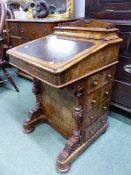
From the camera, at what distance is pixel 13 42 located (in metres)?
2.82

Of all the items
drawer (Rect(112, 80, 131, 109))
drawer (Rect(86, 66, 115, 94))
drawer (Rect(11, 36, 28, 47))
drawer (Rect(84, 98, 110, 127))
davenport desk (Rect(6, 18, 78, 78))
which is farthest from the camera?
drawer (Rect(11, 36, 28, 47))

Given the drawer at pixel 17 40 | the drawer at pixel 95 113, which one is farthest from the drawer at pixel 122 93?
the drawer at pixel 17 40

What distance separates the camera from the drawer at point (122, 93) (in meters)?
1.64

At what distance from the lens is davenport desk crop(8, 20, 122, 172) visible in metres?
0.99

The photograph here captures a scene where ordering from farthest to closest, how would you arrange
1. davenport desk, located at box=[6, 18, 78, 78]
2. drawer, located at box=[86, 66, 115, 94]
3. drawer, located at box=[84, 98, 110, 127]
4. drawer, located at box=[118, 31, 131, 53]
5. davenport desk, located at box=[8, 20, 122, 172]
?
davenport desk, located at box=[6, 18, 78, 78], drawer, located at box=[118, 31, 131, 53], drawer, located at box=[84, 98, 110, 127], drawer, located at box=[86, 66, 115, 94], davenport desk, located at box=[8, 20, 122, 172]

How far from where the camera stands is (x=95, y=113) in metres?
1.42

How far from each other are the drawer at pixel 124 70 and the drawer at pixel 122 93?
5 centimetres

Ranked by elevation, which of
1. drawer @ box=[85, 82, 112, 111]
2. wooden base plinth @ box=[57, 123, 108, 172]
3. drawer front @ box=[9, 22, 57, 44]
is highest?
drawer front @ box=[9, 22, 57, 44]

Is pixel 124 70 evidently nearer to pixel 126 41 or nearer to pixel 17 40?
pixel 126 41

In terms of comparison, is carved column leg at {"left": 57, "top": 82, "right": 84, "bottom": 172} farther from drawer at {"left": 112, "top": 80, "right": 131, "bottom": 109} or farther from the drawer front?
the drawer front

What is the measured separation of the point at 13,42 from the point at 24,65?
1.82 meters

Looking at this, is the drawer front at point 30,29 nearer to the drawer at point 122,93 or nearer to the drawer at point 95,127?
the drawer at point 122,93

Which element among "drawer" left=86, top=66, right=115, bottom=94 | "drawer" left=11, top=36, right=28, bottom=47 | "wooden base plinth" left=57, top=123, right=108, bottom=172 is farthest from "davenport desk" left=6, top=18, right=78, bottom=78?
"wooden base plinth" left=57, top=123, right=108, bottom=172

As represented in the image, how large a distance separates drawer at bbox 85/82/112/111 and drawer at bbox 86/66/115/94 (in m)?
0.04
